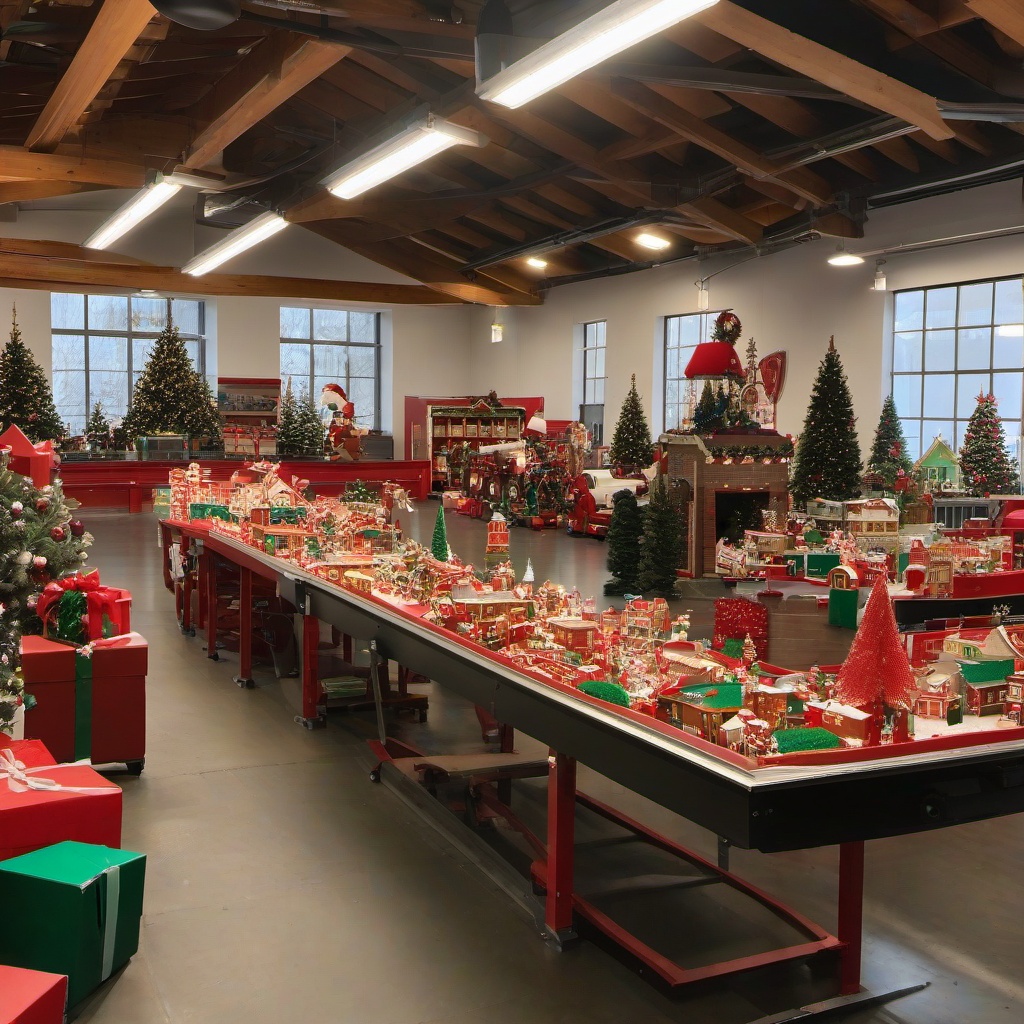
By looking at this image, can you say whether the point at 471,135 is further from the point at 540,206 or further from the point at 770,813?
the point at 540,206

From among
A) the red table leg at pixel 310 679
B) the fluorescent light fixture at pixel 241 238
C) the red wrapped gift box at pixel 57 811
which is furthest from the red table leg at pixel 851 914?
the fluorescent light fixture at pixel 241 238

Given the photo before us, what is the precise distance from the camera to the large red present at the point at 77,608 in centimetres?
449

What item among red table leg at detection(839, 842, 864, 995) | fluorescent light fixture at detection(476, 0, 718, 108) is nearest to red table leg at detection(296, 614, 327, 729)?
red table leg at detection(839, 842, 864, 995)

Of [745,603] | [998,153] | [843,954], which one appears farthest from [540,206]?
[843,954]

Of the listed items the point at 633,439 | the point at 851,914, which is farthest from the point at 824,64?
the point at 633,439

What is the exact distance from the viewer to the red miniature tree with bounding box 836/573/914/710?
2416 millimetres

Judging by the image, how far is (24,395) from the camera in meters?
17.5

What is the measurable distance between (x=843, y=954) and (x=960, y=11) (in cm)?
727

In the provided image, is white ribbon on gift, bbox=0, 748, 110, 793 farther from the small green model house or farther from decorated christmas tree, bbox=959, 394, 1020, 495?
decorated christmas tree, bbox=959, 394, 1020, 495

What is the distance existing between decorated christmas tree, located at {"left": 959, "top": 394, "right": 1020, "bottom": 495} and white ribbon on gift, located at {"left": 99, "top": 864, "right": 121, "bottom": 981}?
10107mm

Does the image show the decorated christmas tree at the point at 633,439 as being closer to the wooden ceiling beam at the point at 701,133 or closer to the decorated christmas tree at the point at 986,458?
the wooden ceiling beam at the point at 701,133

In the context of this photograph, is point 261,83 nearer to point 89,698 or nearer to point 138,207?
point 138,207

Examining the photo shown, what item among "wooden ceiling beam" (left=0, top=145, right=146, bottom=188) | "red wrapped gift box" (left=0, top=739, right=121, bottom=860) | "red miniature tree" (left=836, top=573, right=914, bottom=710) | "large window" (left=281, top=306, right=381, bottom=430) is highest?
"wooden ceiling beam" (left=0, top=145, right=146, bottom=188)

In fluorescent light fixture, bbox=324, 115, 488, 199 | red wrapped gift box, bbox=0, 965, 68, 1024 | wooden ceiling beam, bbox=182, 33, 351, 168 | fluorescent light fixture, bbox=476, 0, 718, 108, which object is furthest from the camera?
wooden ceiling beam, bbox=182, 33, 351, 168
